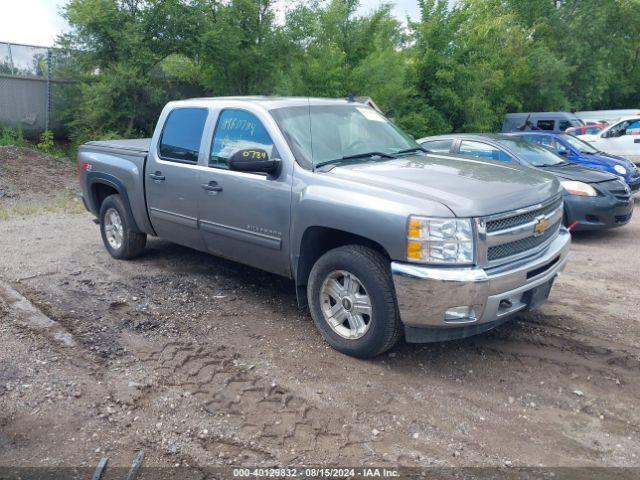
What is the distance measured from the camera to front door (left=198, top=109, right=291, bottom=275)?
485cm

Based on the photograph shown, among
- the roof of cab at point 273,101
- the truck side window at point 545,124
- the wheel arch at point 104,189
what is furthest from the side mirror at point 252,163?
the truck side window at point 545,124

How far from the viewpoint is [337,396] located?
4.01 meters

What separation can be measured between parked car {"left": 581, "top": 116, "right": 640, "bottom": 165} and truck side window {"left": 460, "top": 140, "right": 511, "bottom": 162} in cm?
861

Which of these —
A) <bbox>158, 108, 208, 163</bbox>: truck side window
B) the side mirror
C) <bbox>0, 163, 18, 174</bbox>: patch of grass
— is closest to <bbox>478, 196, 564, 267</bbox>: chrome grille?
the side mirror

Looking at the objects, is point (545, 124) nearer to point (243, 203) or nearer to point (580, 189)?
point (580, 189)

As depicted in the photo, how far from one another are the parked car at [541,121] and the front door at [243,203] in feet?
63.9

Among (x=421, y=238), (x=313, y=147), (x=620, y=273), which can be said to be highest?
(x=313, y=147)

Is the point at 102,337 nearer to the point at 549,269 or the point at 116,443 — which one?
Answer: the point at 116,443

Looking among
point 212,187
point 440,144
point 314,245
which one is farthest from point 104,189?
point 440,144

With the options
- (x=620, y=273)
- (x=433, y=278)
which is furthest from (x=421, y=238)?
(x=620, y=273)

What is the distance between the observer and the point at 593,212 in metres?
8.30

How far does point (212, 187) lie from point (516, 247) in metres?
2.65

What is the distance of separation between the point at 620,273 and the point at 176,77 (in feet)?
43.1

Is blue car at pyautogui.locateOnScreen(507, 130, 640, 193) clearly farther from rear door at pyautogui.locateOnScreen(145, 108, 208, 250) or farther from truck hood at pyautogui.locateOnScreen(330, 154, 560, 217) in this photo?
rear door at pyautogui.locateOnScreen(145, 108, 208, 250)
